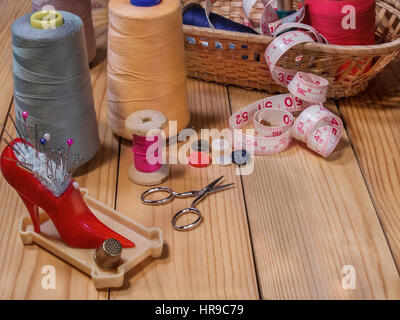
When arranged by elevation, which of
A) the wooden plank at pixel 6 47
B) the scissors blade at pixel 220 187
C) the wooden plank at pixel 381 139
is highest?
the scissors blade at pixel 220 187

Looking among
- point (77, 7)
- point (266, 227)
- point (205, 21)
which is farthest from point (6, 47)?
point (266, 227)

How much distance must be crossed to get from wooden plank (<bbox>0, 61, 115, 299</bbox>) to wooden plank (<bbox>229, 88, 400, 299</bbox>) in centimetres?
27

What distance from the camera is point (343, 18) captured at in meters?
1.32

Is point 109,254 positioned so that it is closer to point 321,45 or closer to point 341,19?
point 321,45

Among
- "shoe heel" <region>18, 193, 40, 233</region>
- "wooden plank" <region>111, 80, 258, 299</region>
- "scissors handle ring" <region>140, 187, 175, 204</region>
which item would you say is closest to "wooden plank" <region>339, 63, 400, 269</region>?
"wooden plank" <region>111, 80, 258, 299</region>

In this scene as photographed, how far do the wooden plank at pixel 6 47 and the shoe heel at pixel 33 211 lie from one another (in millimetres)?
406

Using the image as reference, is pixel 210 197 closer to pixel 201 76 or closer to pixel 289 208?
pixel 289 208

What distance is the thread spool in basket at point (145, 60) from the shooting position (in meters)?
1.13

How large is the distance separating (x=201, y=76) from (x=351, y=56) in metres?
0.37

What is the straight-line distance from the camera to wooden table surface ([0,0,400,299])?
37.4 inches

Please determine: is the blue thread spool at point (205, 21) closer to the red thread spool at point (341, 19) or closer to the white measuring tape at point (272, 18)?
the white measuring tape at point (272, 18)

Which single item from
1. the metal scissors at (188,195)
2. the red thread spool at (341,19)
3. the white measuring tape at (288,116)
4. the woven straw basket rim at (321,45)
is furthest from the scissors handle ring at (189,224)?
the red thread spool at (341,19)

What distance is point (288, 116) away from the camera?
1286 mm

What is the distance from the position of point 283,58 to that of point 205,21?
0.21m
